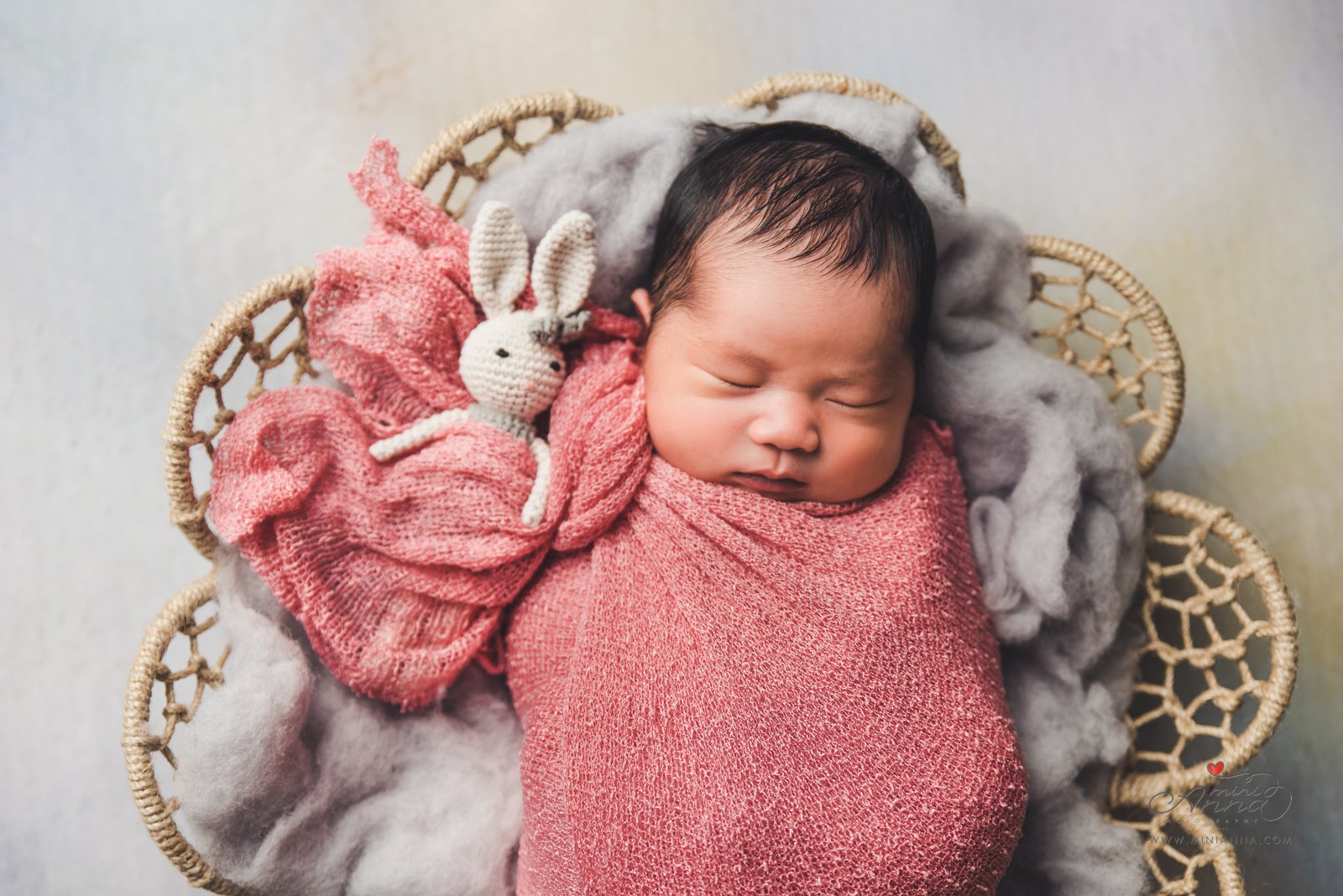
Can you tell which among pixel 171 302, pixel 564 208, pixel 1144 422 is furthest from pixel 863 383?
pixel 171 302


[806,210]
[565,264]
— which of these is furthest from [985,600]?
[565,264]

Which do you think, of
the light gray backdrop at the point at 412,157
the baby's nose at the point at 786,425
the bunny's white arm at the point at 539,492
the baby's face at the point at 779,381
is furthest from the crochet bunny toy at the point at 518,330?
the light gray backdrop at the point at 412,157

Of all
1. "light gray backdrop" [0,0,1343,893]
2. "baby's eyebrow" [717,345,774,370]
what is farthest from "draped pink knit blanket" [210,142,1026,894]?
"light gray backdrop" [0,0,1343,893]

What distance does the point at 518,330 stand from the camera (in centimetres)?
106

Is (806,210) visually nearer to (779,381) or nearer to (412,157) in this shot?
(779,381)

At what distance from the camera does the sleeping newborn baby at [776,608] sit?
0.90 m

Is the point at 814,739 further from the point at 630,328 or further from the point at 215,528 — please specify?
the point at 215,528

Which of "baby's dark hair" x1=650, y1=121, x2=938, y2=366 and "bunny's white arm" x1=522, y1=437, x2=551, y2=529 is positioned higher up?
"baby's dark hair" x1=650, y1=121, x2=938, y2=366

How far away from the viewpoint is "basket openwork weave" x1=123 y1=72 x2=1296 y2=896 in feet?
3.28

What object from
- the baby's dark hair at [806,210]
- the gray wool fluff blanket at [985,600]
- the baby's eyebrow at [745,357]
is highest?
the baby's dark hair at [806,210]

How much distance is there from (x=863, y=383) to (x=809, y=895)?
489 mm

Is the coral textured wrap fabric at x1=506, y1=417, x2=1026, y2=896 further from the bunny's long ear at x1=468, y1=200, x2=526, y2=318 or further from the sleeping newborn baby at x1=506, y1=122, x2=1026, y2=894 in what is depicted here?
the bunny's long ear at x1=468, y1=200, x2=526, y2=318

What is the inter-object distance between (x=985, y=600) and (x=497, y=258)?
67cm

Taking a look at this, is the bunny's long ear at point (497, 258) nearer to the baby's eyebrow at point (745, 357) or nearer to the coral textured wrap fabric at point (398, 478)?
the coral textured wrap fabric at point (398, 478)
